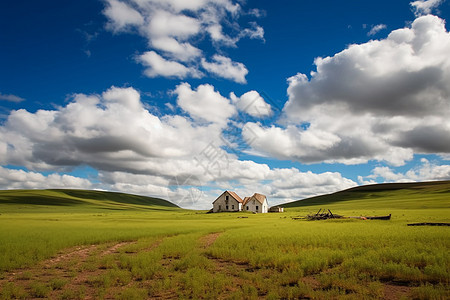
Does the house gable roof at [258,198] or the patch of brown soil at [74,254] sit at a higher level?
the house gable roof at [258,198]

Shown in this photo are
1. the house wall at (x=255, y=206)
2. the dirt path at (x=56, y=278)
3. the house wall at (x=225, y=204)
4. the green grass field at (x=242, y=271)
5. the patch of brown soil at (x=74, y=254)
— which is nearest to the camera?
the green grass field at (x=242, y=271)

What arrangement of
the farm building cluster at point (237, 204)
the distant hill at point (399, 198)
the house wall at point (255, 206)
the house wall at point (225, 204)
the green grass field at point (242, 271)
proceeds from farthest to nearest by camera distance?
the house wall at point (225, 204) < the farm building cluster at point (237, 204) < the house wall at point (255, 206) < the distant hill at point (399, 198) < the green grass field at point (242, 271)

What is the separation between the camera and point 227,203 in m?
106

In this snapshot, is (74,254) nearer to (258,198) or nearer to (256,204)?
(256,204)

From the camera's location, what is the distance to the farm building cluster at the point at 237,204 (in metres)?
104

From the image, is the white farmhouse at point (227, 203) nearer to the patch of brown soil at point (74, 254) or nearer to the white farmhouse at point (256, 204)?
the white farmhouse at point (256, 204)

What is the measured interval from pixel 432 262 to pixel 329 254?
16.4 feet

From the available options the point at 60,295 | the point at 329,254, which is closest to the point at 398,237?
the point at 329,254

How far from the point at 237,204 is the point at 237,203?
14.5 inches

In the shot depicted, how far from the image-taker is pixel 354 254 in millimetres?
17094

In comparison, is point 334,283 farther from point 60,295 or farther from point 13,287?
point 13,287

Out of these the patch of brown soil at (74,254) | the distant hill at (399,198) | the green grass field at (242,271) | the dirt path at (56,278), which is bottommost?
the patch of brown soil at (74,254)

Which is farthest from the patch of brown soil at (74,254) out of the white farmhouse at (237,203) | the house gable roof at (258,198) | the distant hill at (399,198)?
Answer: the distant hill at (399,198)

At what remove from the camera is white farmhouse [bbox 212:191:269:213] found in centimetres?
10375
